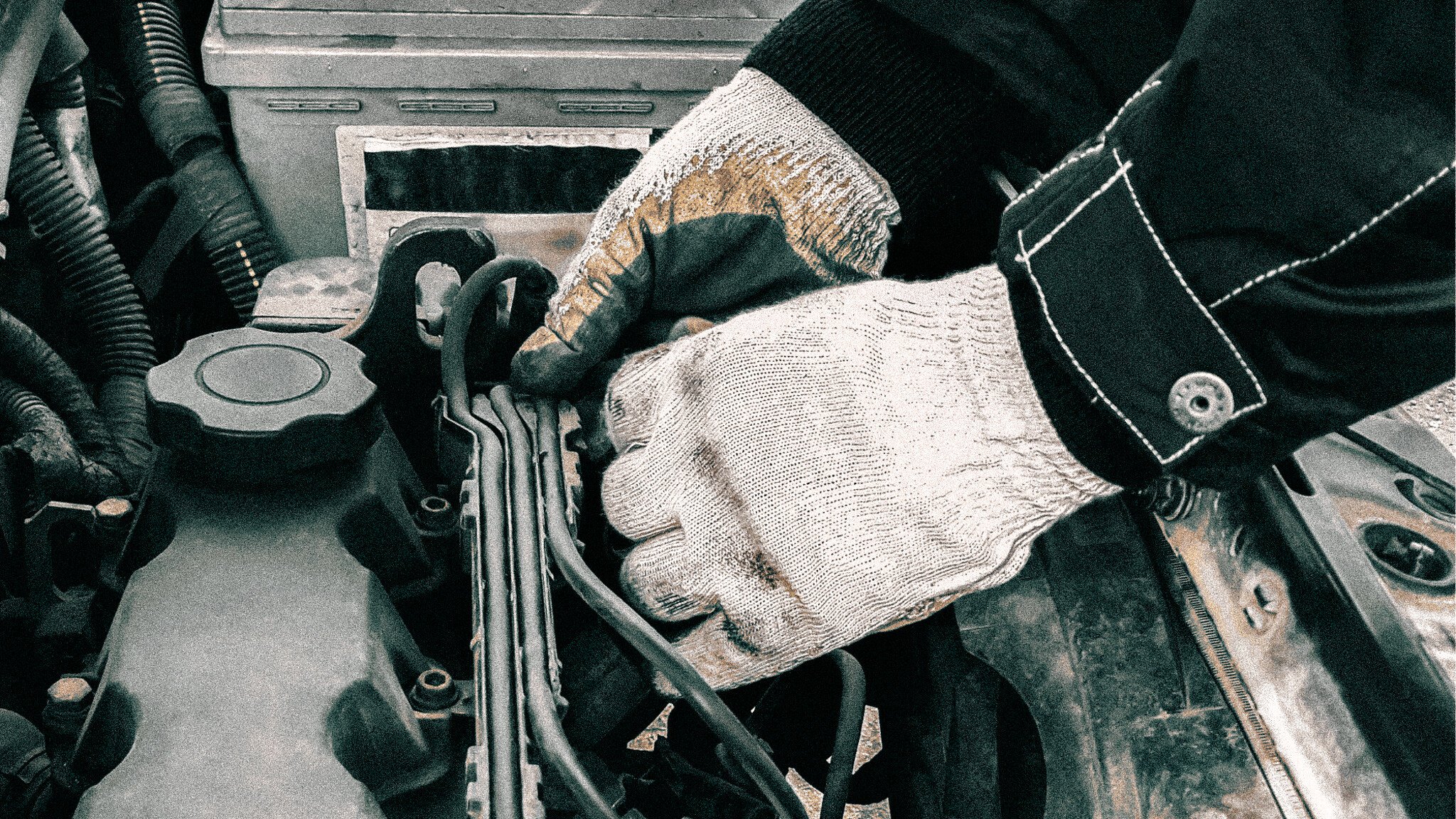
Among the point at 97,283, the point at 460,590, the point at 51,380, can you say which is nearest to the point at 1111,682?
the point at 460,590

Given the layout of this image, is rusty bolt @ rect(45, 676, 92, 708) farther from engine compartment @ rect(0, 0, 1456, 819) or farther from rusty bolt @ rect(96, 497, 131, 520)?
rusty bolt @ rect(96, 497, 131, 520)

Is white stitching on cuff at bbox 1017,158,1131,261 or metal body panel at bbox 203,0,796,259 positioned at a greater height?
white stitching on cuff at bbox 1017,158,1131,261

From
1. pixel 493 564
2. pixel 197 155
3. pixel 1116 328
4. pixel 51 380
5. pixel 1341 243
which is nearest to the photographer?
pixel 1341 243

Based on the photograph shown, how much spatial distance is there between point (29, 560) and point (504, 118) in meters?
0.90

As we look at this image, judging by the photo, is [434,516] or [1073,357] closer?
[1073,357]

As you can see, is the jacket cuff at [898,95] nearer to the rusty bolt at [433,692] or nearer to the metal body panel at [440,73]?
the metal body panel at [440,73]

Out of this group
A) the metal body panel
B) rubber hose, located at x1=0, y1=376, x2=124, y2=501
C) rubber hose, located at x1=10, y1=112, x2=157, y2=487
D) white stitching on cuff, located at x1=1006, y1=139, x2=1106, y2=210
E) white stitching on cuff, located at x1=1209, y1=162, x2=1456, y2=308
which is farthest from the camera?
the metal body panel

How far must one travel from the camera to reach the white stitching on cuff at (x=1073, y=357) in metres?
0.88

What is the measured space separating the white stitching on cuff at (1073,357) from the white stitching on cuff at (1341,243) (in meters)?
0.11

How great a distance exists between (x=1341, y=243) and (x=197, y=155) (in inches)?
63.4

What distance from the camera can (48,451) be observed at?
4.40ft

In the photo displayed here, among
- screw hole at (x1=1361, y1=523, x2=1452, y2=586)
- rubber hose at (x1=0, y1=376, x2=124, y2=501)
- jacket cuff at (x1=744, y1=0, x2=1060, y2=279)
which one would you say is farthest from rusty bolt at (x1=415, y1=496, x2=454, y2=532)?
screw hole at (x1=1361, y1=523, x2=1452, y2=586)

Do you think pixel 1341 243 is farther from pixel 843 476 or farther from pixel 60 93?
pixel 60 93

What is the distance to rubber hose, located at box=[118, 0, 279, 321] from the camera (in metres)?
1.74
